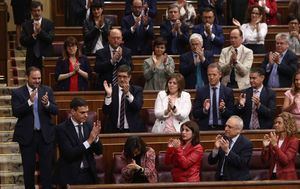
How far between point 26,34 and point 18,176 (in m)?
1.67

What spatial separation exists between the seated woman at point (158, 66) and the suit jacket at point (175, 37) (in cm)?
71

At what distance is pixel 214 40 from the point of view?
9398 millimetres

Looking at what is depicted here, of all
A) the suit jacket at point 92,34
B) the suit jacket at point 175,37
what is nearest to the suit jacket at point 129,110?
the suit jacket at point 92,34

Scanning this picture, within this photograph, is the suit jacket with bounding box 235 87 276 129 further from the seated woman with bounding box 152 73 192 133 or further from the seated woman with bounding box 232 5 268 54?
the seated woman with bounding box 232 5 268 54

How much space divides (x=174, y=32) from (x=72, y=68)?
4.37ft

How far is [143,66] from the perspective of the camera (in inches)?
351

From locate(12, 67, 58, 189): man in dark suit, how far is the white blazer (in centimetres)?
90

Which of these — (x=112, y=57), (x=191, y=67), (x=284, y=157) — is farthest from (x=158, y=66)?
(x=284, y=157)

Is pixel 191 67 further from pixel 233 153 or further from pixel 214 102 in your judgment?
pixel 233 153

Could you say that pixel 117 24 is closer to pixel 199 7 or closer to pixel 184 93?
pixel 199 7

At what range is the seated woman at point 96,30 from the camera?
936 centimetres

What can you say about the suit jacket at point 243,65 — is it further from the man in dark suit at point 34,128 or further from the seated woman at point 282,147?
the man in dark suit at point 34,128

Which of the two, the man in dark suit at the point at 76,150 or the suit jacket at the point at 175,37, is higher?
the suit jacket at the point at 175,37

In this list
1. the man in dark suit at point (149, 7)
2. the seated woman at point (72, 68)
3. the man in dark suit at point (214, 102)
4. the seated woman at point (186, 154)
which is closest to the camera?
the seated woman at point (186, 154)
